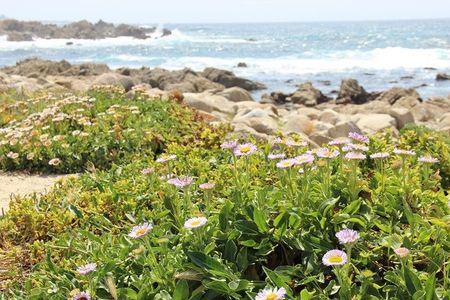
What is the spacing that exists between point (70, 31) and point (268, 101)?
66.4 metres

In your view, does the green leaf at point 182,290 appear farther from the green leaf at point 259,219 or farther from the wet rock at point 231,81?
the wet rock at point 231,81

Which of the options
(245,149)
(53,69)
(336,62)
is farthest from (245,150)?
(336,62)

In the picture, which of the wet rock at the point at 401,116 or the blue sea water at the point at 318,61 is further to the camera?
the blue sea water at the point at 318,61

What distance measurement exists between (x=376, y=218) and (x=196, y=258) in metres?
0.84

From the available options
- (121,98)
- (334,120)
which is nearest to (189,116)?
(121,98)

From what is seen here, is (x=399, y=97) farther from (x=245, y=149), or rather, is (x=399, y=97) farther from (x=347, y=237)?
(x=347, y=237)

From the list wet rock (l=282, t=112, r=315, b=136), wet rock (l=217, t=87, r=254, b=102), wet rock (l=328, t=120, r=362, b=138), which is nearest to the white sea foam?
wet rock (l=217, t=87, r=254, b=102)

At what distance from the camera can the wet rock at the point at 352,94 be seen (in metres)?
21.1

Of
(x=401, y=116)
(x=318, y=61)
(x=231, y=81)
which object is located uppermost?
→ (x=401, y=116)

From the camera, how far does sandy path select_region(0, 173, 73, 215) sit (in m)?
5.12

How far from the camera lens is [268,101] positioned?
2052 cm

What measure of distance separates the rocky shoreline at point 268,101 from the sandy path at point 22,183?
7.27 ft

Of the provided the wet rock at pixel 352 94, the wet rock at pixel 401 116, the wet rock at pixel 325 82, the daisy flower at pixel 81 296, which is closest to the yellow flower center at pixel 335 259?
the daisy flower at pixel 81 296

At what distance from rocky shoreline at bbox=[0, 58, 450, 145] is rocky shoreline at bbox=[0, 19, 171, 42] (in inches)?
2040
